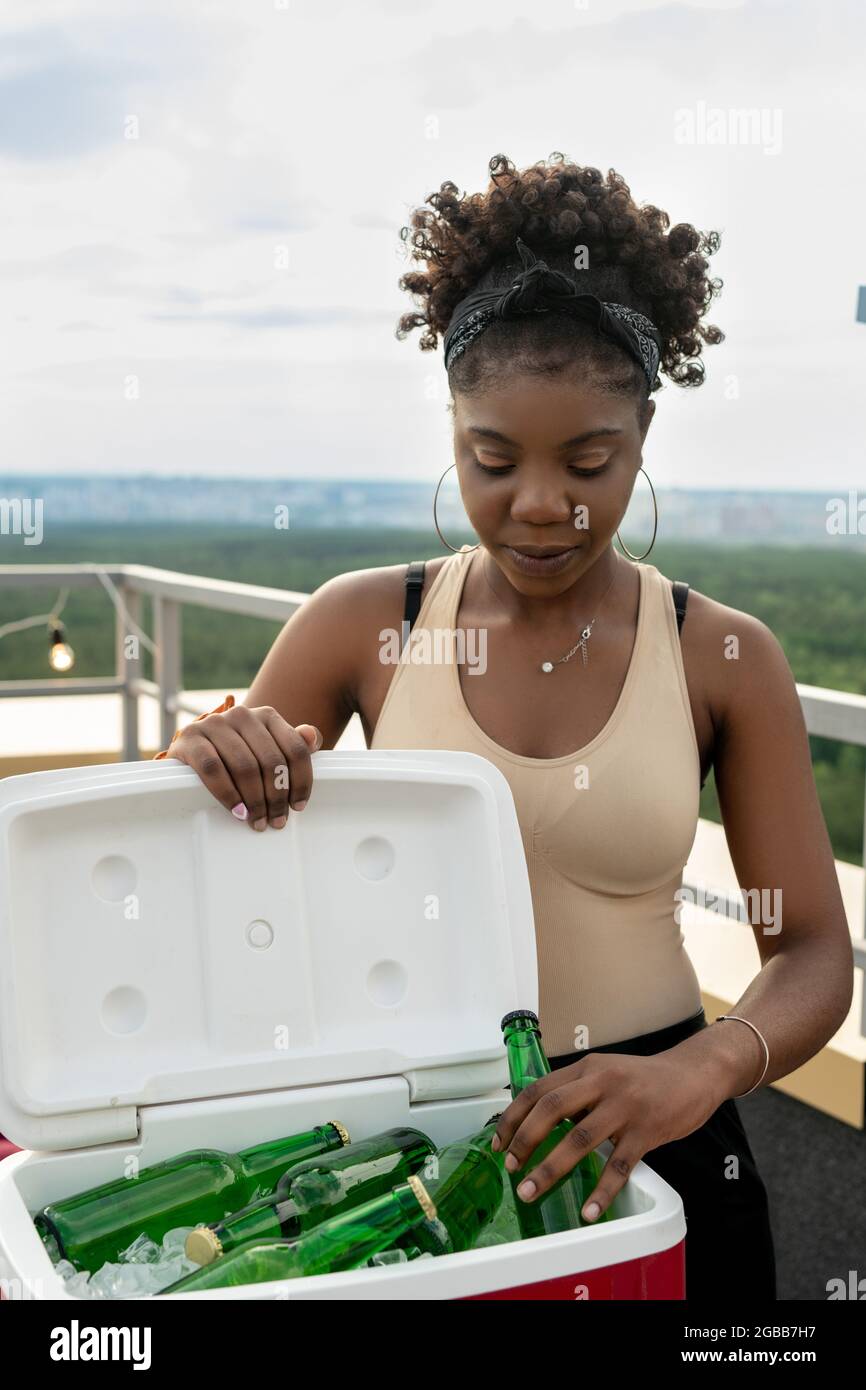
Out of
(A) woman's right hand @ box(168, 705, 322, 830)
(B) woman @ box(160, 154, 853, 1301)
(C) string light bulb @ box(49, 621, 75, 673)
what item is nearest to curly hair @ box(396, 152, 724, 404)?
(B) woman @ box(160, 154, 853, 1301)

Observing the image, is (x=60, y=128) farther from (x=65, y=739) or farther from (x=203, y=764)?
(x=203, y=764)

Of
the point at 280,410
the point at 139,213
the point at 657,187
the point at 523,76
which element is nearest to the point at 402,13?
the point at 523,76

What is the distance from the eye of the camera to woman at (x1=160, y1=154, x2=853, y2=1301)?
119 cm

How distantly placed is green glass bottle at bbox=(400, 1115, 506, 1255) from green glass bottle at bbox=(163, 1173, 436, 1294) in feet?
0.07

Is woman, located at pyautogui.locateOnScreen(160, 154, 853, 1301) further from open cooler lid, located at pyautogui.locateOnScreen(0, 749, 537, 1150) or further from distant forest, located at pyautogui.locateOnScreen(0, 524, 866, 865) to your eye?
distant forest, located at pyautogui.locateOnScreen(0, 524, 866, 865)

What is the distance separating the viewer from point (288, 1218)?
966 millimetres

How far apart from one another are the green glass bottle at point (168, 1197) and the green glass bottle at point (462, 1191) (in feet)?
0.33

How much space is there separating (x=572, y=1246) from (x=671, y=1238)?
0.09m

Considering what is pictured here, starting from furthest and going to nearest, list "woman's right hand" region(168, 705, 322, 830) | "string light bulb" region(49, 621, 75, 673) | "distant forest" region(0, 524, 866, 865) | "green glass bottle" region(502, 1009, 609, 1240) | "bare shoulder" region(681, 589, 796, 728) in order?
"distant forest" region(0, 524, 866, 865) < "string light bulb" region(49, 621, 75, 673) < "bare shoulder" region(681, 589, 796, 728) < "woman's right hand" region(168, 705, 322, 830) < "green glass bottle" region(502, 1009, 609, 1240)

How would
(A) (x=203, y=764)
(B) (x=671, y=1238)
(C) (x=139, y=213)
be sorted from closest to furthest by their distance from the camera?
(B) (x=671, y=1238) < (A) (x=203, y=764) < (C) (x=139, y=213)

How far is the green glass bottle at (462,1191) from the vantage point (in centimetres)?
93

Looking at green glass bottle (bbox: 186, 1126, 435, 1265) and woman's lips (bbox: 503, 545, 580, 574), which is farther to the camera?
woman's lips (bbox: 503, 545, 580, 574)

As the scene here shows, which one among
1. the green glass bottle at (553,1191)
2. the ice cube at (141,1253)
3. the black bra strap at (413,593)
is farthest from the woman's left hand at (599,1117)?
the black bra strap at (413,593)

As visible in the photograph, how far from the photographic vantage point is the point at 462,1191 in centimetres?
102
